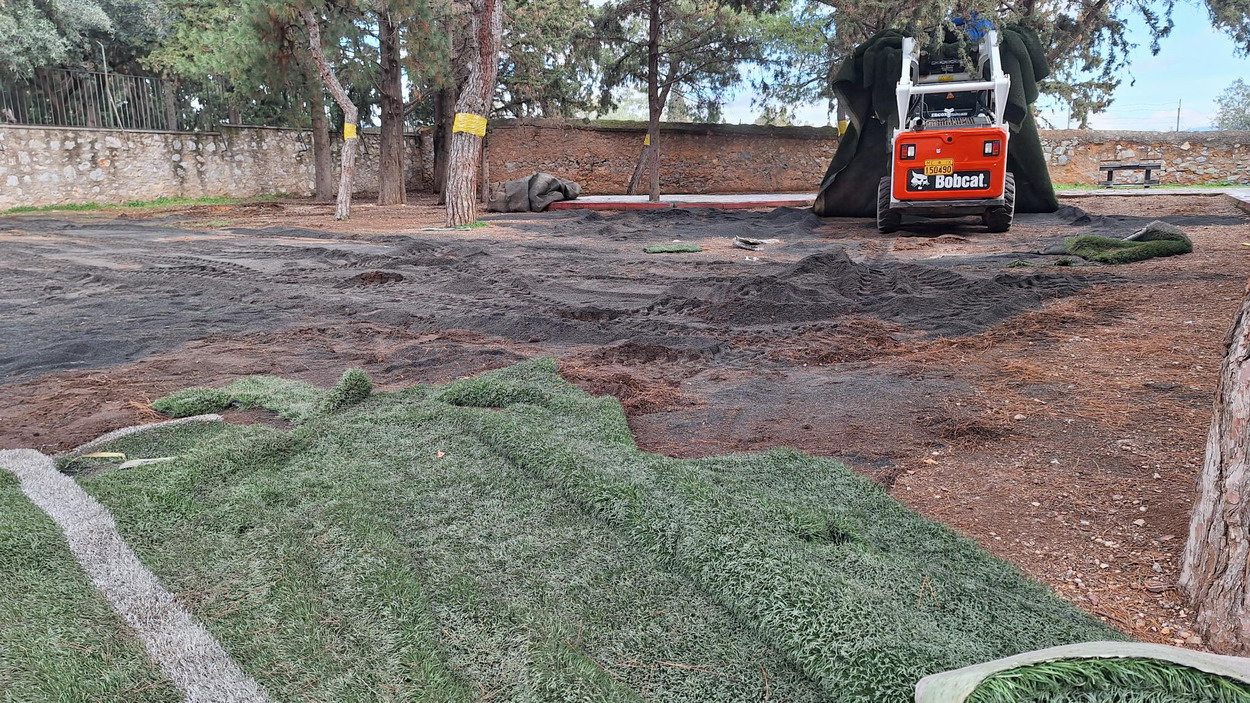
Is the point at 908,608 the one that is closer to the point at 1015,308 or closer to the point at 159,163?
the point at 1015,308

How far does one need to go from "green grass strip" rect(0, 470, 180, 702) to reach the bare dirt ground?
4.32 ft

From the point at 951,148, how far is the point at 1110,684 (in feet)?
31.5

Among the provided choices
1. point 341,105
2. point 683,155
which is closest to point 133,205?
point 341,105

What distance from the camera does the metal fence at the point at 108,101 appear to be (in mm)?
16828

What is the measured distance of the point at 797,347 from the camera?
15.2ft

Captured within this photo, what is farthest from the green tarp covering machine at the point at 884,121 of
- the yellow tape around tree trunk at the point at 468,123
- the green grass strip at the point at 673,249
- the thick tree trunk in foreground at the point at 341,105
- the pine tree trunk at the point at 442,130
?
the pine tree trunk at the point at 442,130

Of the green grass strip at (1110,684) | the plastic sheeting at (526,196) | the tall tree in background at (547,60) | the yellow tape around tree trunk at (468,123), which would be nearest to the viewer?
the green grass strip at (1110,684)

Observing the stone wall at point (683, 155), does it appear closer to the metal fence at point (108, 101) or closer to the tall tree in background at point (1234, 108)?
the metal fence at point (108, 101)

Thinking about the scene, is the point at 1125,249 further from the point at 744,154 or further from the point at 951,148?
the point at 744,154

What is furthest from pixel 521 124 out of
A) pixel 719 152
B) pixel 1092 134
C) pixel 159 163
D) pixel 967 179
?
pixel 1092 134

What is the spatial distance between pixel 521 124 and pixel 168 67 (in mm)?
7755

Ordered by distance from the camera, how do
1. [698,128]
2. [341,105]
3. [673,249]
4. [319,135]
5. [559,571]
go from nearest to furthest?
[559,571], [673,249], [341,105], [319,135], [698,128]

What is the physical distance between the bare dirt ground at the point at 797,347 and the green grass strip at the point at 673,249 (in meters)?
0.41

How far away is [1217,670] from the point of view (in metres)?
1.27
